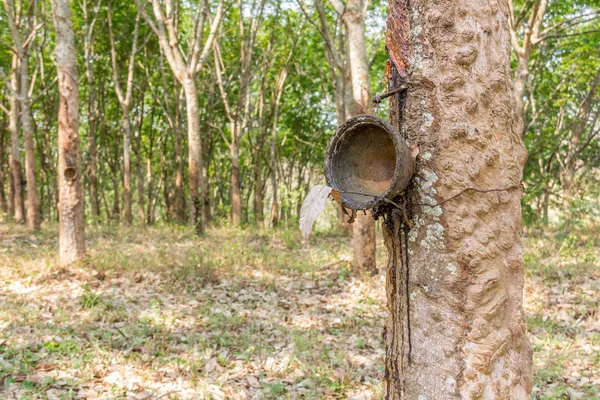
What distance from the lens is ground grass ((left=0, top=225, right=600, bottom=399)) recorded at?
3.92m

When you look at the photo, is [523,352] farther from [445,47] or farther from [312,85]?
[312,85]

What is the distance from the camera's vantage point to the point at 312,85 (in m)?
18.1

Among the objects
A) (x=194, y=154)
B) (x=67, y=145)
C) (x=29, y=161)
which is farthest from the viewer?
(x=194, y=154)

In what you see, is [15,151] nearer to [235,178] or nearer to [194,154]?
[194,154]

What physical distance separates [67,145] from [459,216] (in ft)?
20.8

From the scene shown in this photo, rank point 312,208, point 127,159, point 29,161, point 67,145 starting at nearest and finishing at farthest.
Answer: point 312,208 < point 67,145 < point 29,161 < point 127,159

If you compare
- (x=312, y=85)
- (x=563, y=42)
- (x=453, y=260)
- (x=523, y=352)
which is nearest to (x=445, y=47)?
(x=453, y=260)

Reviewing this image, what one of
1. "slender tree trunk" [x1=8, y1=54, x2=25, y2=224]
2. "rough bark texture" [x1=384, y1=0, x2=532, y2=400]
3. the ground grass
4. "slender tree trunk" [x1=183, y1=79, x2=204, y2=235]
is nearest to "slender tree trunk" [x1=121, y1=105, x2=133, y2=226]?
"slender tree trunk" [x1=8, y1=54, x2=25, y2=224]

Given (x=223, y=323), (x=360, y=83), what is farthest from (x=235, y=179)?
(x=223, y=323)

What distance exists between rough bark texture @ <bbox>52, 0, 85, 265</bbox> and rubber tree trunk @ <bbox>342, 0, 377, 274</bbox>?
3.92 m

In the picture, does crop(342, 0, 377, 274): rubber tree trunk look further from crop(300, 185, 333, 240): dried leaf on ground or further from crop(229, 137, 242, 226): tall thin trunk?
crop(229, 137, 242, 226): tall thin trunk

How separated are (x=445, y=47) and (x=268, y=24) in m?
14.0

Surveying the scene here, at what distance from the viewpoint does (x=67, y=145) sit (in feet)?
22.4

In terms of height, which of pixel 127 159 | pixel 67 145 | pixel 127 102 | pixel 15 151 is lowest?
pixel 67 145
